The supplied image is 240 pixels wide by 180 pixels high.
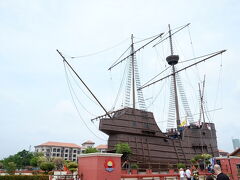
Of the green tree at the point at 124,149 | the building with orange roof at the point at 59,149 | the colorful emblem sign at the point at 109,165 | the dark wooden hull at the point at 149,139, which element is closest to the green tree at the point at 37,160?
the dark wooden hull at the point at 149,139

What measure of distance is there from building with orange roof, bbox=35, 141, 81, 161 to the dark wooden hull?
5983cm

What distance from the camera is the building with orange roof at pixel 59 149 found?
73.5 metres

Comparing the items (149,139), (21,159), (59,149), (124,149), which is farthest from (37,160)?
(59,149)

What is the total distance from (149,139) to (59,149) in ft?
205

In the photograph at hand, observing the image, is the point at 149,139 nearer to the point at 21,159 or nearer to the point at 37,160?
the point at 37,160

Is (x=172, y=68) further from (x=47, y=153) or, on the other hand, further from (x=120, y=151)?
(x=47, y=153)

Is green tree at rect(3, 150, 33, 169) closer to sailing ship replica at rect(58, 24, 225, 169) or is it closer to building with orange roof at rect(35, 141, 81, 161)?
building with orange roof at rect(35, 141, 81, 161)

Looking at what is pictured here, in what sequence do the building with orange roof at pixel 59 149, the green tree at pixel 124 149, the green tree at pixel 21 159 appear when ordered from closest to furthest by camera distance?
the green tree at pixel 124 149 → the green tree at pixel 21 159 → the building with orange roof at pixel 59 149

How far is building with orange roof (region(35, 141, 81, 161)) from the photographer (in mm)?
73500

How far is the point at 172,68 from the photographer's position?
30.9 meters

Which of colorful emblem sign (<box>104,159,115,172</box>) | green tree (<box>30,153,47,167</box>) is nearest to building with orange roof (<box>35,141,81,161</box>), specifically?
green tree (<box>30,153,47,167</box>)

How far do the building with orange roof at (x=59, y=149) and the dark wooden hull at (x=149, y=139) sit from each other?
59828 mm

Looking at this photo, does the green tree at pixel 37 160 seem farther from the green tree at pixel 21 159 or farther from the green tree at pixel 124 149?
the green tree at pixel 124 149

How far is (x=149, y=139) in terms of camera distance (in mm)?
21422
